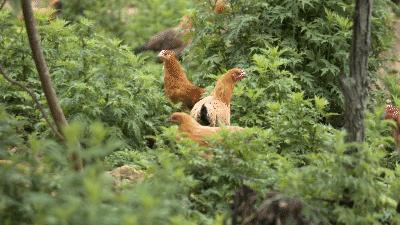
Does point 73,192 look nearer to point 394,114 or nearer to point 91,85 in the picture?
point 91,85

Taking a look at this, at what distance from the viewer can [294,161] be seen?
6.05 m

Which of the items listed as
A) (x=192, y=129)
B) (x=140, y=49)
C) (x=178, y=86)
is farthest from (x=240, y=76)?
(x=140, y=49)

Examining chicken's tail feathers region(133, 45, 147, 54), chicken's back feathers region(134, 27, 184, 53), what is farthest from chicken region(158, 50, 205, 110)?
chicken's tail feathers region(133, 45, 147, 54)

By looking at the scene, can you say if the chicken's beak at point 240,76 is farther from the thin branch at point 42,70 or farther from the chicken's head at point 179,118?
the thin branch at point 42,70

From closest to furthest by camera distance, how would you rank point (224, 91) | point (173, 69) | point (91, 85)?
point (91, 85)
point (224, 91)
point (173, 69)

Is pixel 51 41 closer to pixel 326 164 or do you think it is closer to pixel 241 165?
pixel 241 165

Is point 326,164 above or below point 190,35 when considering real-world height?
below

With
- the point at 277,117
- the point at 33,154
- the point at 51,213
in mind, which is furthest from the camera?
the point at 277,117

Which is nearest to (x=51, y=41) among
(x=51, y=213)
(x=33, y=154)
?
(x=33, y=154)

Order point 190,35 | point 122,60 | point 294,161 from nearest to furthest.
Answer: point 294,161
point 122,60
point 190,35

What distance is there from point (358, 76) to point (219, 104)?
2.75 m

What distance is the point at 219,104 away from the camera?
755cm

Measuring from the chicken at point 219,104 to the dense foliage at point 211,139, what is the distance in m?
0.17

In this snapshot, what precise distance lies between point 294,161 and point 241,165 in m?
0.78
